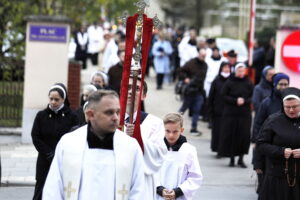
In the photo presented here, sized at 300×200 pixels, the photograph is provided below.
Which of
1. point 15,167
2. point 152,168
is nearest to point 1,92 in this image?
point 15,167

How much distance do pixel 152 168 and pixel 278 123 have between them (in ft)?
7.16

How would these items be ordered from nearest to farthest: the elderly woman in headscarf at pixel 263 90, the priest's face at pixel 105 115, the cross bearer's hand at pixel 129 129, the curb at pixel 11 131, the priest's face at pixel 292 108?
the priest's face at pixel 105 115 < the cross bearer's hand at pixel 129 129 < the priest's face at pixel 292 108 < the elderly woman in headscarf at pixel 263 90 < the curb at pixel 11 131

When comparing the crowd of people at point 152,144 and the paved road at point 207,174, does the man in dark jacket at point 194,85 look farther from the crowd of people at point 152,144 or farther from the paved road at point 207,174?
the crowd of people at point 152,144

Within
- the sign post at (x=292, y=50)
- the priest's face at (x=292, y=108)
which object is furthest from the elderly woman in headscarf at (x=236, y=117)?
the priest's face at (x=292, y=108)

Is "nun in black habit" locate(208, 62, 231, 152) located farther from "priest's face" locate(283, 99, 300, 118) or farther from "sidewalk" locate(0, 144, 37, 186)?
"priest's face" locate(283, 99, 300, 118)

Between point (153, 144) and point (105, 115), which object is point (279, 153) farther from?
point (105, 115)

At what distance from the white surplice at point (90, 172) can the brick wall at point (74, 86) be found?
507 inches

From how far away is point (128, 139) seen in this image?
670 cm

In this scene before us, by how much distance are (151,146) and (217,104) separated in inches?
377

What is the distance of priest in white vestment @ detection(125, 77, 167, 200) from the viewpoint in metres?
7.77

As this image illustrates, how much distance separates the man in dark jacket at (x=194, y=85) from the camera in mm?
19750

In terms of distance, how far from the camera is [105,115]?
21.4 feet

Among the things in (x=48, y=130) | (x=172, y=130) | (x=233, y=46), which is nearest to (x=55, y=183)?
(x=172, y=130)

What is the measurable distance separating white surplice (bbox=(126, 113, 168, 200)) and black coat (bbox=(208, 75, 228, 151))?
897cm
